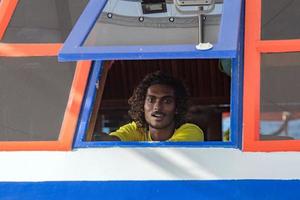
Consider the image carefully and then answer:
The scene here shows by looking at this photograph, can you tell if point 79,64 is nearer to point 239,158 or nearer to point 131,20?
point 131,20

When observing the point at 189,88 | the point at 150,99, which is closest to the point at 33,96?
the point at 150,99

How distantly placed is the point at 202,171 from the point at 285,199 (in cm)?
35

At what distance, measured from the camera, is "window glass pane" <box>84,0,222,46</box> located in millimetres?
2418

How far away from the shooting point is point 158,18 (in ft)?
8.49

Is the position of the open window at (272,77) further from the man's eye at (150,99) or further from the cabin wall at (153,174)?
the man's eye at (150,99)

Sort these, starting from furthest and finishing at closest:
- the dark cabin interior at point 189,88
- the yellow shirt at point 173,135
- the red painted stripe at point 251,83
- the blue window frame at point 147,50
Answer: the dark cabin interior at point 189,88, the yellow shirt at point 173,135, the red painted stripe at point 251,83, the blue window frame at point 147,50

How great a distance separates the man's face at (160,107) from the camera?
298 centimetres

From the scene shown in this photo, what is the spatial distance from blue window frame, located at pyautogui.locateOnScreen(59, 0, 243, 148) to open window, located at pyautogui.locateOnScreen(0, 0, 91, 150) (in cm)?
5

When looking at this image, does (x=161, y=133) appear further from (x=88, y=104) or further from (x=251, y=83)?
(x=251, y=83)

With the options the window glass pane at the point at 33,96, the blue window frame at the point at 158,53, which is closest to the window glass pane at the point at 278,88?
the blue window frame at the point at 158,53

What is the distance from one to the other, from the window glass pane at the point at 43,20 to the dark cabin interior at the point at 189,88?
1778 mm

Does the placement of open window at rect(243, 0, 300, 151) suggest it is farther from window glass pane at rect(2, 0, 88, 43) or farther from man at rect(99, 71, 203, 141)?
window glass pane at rect(2, 0, 88, 43)

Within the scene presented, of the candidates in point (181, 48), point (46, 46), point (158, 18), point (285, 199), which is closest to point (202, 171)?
point (285, 199)

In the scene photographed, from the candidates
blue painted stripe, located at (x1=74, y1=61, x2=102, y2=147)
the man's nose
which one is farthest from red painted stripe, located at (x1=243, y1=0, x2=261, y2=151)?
blue painted stripe, located at (x1=74, y1=61, x2=102, y2=147)
